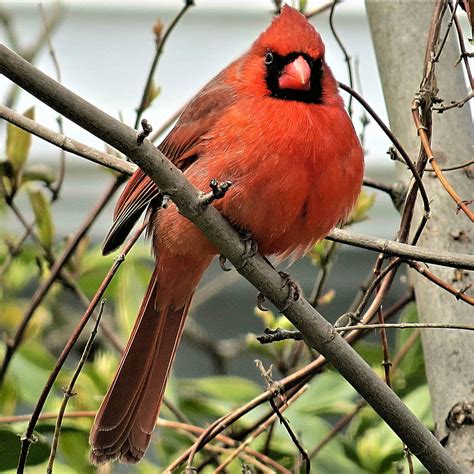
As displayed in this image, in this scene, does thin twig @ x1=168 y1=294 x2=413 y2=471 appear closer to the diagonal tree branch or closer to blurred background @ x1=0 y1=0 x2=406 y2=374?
the diagonal tree branch

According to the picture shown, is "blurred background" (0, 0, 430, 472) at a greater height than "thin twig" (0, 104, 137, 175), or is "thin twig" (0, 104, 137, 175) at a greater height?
"blurred background" (0, 0, 430, 472)

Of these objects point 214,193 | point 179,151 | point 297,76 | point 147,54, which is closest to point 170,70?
point 147,54

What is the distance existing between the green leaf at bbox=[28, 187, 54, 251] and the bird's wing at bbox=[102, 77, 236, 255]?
0.73ft

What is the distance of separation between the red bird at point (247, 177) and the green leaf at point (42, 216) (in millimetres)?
242

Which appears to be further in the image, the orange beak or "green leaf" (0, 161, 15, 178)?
"green leaf" (0, 161, 15, 178)

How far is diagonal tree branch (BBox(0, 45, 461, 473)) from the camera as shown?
133 cm

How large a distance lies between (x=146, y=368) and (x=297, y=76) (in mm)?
734

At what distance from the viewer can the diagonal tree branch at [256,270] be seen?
4.35ft

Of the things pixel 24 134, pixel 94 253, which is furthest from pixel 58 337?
pixel 24 134

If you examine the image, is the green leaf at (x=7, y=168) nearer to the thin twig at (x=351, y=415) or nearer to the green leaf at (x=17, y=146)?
the green leaf at (x=17, y=146)

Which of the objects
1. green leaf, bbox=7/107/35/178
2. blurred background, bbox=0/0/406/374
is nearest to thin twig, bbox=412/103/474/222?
green leaf, bbox=7/107/35/178

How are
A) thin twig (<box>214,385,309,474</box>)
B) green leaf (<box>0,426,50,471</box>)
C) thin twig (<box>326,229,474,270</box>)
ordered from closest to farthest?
thin twig (<box>326,229,474,270</box>), thin twig (<box>214,385,309,474</box>), green leaf (<box>0,426,50,471</box>)

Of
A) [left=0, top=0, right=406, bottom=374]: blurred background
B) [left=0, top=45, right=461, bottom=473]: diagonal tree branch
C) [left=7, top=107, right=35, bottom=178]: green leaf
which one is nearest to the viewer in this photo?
[left=0, top=45, right=461, bottom=473]: diagonal tree branch

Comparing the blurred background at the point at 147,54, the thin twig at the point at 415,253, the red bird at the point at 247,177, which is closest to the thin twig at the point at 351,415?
the red bird at the point at 247,177
